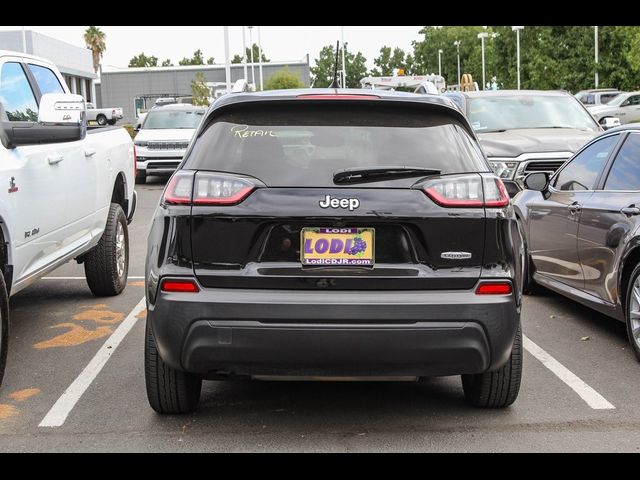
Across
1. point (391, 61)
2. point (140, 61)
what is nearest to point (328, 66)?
point (391, 61)

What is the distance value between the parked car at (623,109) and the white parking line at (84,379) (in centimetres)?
3111

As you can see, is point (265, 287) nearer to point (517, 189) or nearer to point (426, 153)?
point (426, 153)

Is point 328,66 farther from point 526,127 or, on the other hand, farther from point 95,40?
point 526,127

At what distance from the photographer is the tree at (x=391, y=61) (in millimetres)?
135125

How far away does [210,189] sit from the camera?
435 centimetres

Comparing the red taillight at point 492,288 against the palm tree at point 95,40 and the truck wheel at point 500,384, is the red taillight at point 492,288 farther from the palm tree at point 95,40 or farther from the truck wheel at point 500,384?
the palm tree at point 95,40

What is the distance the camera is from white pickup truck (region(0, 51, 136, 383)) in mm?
5801

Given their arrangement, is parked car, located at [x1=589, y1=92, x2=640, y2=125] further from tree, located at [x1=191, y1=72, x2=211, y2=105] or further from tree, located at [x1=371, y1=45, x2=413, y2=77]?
tree, located at [x1=371, y1=45, x2=413, y2=77]

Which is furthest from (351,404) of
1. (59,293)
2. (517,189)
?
(59,293)

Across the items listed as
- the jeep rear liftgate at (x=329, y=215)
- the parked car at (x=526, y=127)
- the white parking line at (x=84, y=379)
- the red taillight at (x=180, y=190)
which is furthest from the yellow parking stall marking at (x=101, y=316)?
the parked car at (x=526, y=127)

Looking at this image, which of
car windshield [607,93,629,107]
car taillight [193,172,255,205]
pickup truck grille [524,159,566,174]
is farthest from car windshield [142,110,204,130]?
car windshield [607,93,629,107]

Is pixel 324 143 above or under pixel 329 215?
above

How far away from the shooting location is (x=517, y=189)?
23.5 feet

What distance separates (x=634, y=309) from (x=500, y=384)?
1.62 m
